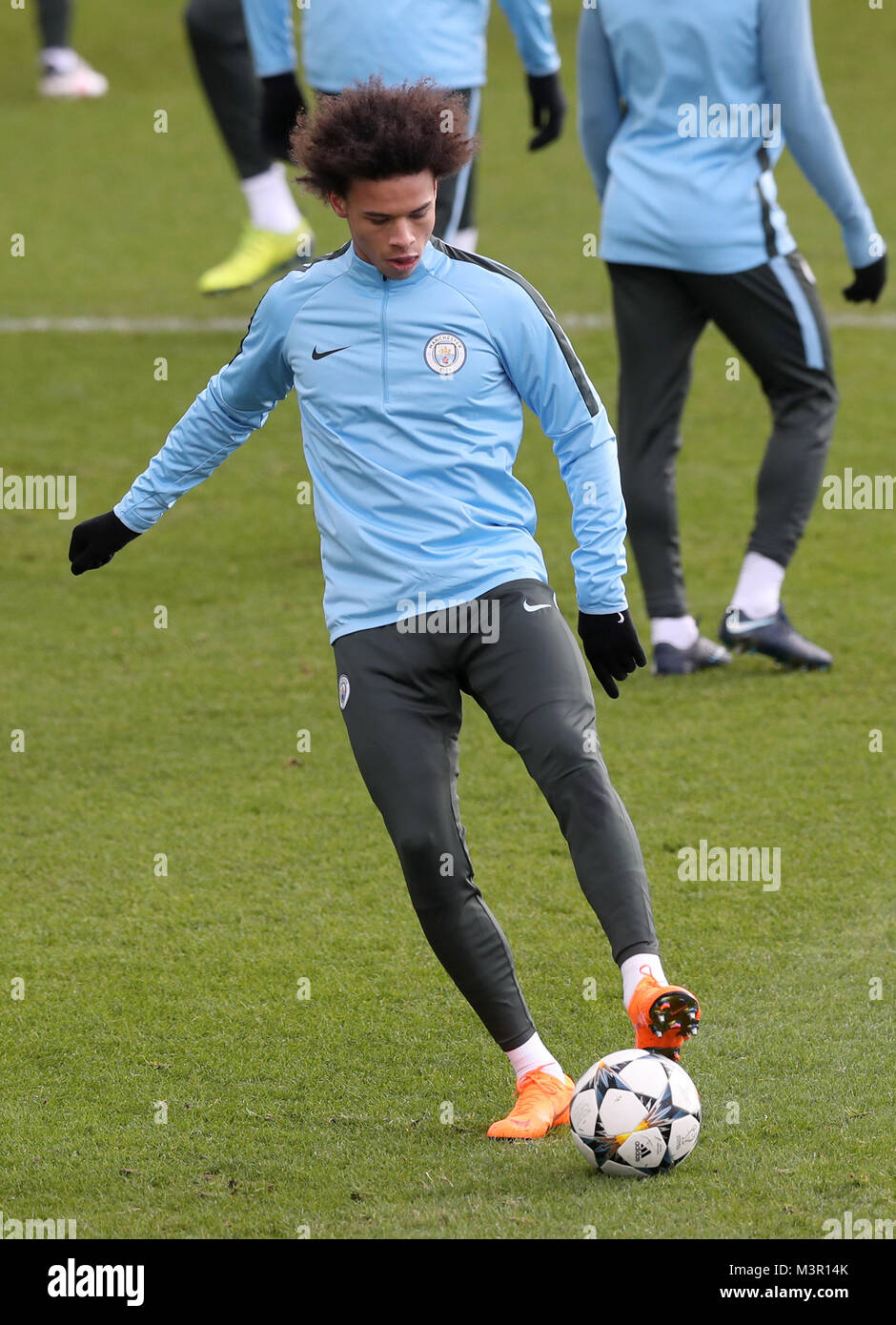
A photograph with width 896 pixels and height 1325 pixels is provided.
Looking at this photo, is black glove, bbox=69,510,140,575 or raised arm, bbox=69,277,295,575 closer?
raised arm, bbox=69,277,295,575

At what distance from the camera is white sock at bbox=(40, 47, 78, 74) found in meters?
18.0

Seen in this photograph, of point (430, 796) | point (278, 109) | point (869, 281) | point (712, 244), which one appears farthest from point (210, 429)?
point (278, 109)

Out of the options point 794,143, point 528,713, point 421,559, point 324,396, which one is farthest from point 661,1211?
point 794,143

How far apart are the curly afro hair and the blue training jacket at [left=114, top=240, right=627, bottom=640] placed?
0.19 m

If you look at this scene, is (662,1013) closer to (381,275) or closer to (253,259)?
(381,275)

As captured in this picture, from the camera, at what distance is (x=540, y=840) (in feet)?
18.8

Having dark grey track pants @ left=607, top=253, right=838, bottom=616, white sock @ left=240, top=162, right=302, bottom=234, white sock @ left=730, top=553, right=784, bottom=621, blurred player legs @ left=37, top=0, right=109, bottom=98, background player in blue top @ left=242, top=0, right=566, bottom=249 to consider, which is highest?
background player in blue top @ left=242, top=0, right=566, bottom=249

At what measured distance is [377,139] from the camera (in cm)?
376

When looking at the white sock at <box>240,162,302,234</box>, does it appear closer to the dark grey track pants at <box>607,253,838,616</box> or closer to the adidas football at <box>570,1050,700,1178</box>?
the dark grey track pants at <box>607,253,838,616</box>

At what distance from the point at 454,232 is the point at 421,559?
13.8 feet

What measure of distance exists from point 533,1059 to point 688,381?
3558 mm

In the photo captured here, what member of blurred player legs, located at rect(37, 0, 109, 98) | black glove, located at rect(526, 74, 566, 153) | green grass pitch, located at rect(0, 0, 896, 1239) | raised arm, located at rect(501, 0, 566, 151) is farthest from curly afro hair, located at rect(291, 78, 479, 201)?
blurred player legs, located at rect(37, 0, 109, 98)

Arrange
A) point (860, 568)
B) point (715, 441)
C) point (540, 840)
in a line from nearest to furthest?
point (540, 840) < point (860, 568) < point (715, 441)
